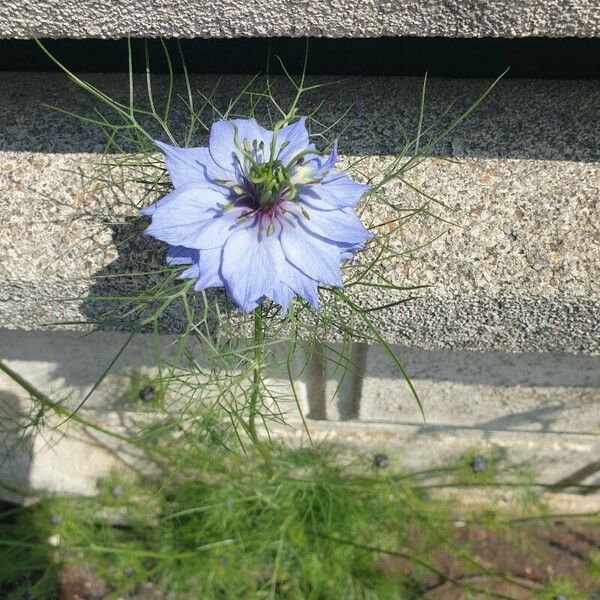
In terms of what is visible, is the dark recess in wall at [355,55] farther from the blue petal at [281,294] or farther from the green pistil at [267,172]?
the blue petal at [281,294]

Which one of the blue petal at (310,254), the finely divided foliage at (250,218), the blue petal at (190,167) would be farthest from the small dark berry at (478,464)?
the blue petal at (190,167)

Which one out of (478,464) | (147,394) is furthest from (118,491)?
(478,464)

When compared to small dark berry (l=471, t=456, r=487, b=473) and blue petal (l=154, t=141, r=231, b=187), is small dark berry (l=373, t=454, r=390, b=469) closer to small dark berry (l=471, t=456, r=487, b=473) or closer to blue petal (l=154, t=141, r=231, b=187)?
small dark berry (l=471, t=456, r=487, b=473)

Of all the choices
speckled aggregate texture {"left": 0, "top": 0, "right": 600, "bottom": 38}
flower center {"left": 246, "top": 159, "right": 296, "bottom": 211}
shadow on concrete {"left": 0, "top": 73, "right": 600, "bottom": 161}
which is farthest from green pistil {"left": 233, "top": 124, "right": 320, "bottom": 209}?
shadow on concrete {"left": 0, "top": 73, "right": 600, "bottom": 161}

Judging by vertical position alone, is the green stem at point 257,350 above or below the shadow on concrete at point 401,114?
below

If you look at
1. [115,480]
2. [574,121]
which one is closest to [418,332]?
[574,121]

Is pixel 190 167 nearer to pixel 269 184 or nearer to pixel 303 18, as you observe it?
pixel 269 184
